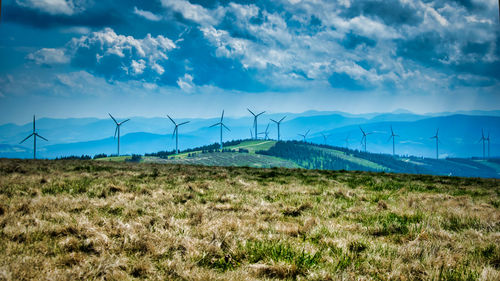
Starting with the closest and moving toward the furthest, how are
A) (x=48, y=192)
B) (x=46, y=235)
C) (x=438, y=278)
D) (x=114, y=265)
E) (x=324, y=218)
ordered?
(x=438, y=278) < (x=114, y=265) < (x=46, y=235) < (x=324, y=218) < (x=48, y=192)

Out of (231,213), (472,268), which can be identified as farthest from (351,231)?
(231,213)

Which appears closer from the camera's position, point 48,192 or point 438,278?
point 438,278

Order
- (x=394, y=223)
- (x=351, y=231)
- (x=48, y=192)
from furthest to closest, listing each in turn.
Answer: (x=48, y=192) → (x=394, y=223) → (x=351, y=231)

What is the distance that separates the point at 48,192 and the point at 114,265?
10.1m

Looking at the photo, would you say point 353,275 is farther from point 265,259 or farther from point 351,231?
point 351,231

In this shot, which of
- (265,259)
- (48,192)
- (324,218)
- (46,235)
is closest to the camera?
(265,259)

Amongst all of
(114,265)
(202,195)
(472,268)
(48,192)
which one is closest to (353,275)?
(472,268)

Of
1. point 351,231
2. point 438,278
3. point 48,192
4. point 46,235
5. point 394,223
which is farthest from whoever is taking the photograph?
point 48,192

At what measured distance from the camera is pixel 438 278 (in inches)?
198

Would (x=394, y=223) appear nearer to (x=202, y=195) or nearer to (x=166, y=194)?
(x=202, y=195)

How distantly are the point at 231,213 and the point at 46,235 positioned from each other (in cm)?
485

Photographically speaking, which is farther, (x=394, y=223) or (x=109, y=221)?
(x=394, y=223)

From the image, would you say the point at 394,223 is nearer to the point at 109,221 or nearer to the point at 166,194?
the point at 109,221

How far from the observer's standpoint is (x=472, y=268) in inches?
216
